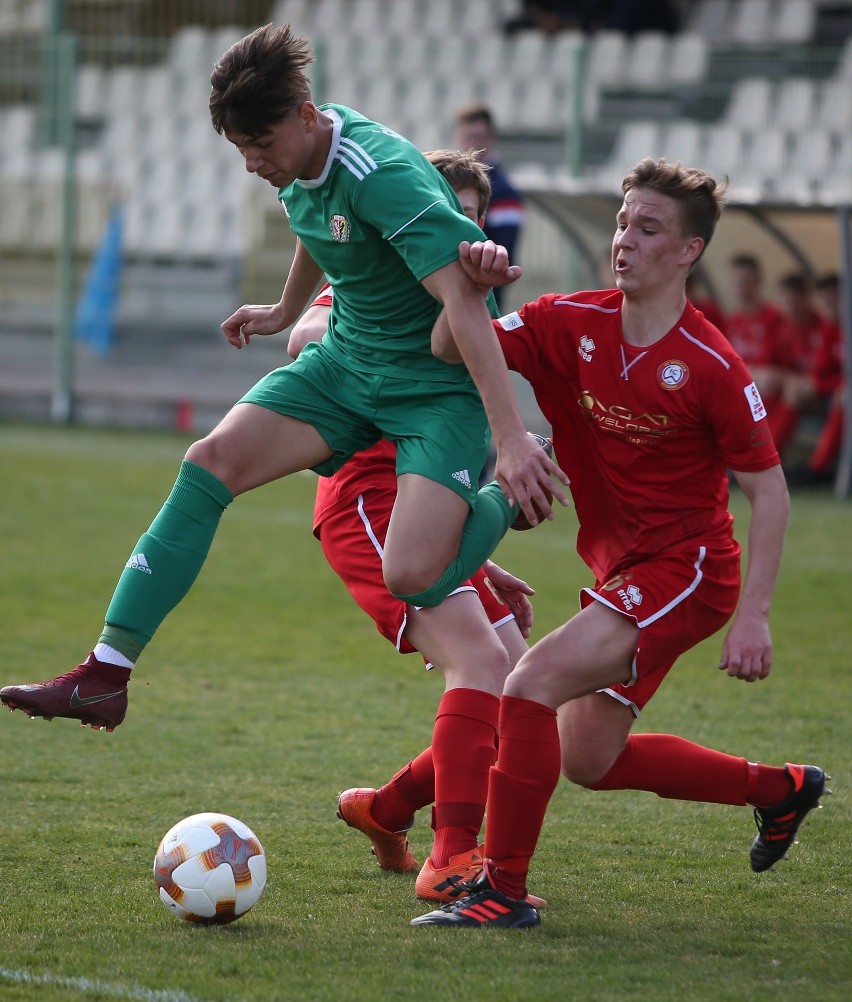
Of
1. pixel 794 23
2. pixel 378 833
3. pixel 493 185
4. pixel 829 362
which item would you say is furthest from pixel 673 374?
pixel 794 23

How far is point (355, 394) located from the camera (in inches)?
147

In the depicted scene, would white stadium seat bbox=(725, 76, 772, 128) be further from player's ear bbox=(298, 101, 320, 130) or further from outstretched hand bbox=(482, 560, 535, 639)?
player's ear bbox=(298, 101, 320, 130)

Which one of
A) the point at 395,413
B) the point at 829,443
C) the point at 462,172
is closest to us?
the point at 395,413

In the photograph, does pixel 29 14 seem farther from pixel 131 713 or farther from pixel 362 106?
pixel 131 713

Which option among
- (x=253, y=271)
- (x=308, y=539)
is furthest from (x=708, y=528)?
(x=253, y=271)

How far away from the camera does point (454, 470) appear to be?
3619mm

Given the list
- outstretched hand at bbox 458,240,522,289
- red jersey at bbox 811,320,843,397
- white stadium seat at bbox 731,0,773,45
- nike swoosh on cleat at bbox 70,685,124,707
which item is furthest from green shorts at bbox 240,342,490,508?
white stadium seat at bbox 731,0,773,45

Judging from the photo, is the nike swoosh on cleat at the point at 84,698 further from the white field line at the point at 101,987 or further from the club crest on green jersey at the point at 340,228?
the club crest on green jersey at the point at 340,228

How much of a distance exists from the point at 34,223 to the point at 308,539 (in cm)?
768

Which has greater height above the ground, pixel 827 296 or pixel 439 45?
pixel 439 45

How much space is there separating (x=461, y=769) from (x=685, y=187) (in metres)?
1.51

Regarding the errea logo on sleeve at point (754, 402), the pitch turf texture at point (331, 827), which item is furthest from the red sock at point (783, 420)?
the errea logo on sleeve at point (754, 402)

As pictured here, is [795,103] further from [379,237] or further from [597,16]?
[379,237]

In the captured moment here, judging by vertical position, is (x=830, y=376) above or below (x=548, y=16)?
below
